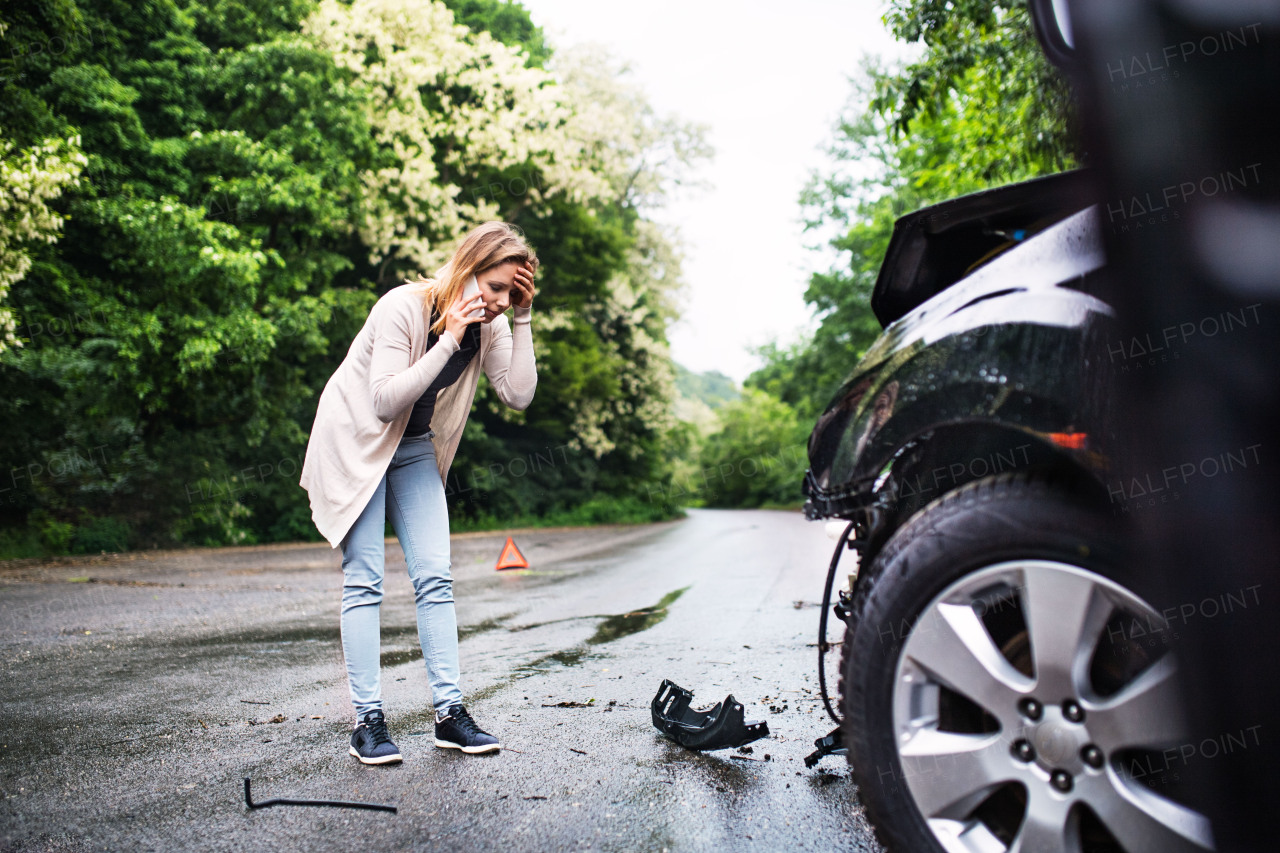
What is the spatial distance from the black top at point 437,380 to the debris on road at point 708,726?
1.42 m

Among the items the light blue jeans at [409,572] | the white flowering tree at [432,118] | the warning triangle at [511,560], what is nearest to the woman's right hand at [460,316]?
the light blue jeans at [409,572]

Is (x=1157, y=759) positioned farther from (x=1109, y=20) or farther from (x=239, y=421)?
(x=239, y=421)

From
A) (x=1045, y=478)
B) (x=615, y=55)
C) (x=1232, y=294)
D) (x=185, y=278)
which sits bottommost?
(x=1045, y=478)

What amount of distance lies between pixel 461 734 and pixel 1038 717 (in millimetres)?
2023

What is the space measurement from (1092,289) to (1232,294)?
0.96 feet

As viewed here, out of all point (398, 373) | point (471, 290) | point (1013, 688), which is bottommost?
point (1013, 688)

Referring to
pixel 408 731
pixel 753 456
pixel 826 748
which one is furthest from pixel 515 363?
pixel 753 456

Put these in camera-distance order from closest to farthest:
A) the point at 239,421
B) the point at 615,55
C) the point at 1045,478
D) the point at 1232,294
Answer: the point at 1232,294, the point at 1045,478, the point at 239,421, the point at 615,55

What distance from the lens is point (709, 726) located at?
294 centimetres

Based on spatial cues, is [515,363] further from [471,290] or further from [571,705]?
[571,705]

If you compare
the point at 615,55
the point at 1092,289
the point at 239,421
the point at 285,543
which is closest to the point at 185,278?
the point at 239,421

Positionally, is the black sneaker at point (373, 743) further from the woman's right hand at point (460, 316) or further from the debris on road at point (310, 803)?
the woman's right hand at point (460, 316)

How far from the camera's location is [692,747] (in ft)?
9.67

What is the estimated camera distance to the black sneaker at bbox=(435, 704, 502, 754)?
2.96 m
